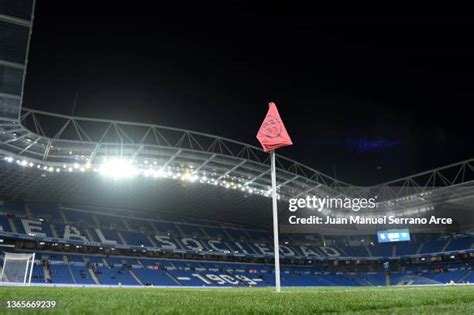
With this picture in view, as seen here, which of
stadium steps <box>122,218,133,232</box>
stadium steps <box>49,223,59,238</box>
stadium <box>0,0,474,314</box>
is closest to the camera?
stadium <box>0,0,474,314</box>

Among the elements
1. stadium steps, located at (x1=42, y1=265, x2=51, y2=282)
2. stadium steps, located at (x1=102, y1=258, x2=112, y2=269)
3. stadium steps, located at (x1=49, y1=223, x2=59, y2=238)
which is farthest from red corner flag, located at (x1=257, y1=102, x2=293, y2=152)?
stadium steps, located at (x1=102, y1=258, x2=112, y2=269)

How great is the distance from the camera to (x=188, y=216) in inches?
2506

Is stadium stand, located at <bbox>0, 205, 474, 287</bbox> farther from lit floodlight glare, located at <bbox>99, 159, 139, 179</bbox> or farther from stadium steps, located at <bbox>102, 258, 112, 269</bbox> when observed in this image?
lit floodlight glare, located at <bbox>99, 159, 139, 179</bbox>

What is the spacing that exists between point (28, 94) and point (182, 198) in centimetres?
2912

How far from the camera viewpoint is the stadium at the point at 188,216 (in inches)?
1442

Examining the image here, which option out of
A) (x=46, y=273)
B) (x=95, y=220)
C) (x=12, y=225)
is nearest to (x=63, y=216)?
(x=95, y=220)

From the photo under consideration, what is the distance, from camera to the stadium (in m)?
36.6

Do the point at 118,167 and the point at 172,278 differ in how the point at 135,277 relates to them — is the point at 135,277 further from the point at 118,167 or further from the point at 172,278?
the point at 118,167

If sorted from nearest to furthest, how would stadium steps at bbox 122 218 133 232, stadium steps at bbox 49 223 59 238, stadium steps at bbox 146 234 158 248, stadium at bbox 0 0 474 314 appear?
1. stadium at bbox 0 0 474 314
2. stadium steps at bbox 49 223 59 238
3. stadium steps at bbox 146 234 158 248
4. stadium steps at bbox 122 218 133 232

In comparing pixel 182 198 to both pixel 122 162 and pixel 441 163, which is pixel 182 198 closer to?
pixel 122 162

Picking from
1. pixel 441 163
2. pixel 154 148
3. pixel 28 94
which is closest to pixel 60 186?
pixel 154 148

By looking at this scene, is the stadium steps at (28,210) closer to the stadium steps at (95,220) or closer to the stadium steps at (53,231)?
the stadium steps at (53,231)

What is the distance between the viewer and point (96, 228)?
53.5 meters

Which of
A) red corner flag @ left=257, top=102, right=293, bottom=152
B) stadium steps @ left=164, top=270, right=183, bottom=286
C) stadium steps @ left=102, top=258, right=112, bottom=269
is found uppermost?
red corner flag @ left=257, top=102, right=293, bottom=152
